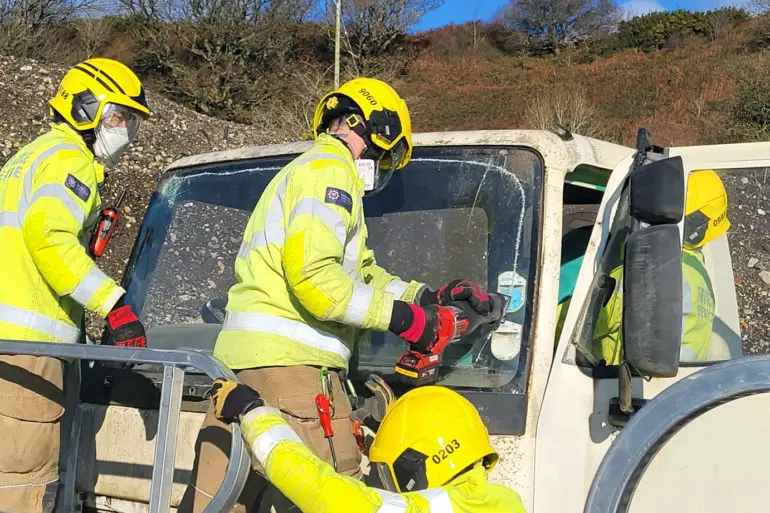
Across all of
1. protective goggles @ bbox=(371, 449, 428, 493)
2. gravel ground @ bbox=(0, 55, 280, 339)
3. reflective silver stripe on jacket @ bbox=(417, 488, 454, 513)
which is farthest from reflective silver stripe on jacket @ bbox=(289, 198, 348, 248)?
gravel ground @ bbox=(0, 55, 280, 339)

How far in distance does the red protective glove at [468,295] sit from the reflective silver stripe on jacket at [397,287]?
7.2 inches

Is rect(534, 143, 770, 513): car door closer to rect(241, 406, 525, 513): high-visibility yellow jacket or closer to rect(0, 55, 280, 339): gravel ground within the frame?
rect(241, 406, 525, 513): high-visibility yellow jacket

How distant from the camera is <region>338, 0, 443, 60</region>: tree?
101 feet

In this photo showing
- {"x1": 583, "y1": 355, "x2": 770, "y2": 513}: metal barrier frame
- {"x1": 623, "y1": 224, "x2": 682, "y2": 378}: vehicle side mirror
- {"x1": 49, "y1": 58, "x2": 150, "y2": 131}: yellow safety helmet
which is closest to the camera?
{"x1": 583, "y1": 355, "x2": 770, "y2": 513}: metal barrier frame

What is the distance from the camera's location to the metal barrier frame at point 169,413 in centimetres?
202

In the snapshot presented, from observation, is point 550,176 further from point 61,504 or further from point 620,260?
point 61,504

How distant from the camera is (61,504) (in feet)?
9.34

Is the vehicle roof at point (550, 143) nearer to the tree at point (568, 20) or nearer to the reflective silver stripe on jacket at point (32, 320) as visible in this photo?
the reflective silver stripe on jacket at point (32, 320)

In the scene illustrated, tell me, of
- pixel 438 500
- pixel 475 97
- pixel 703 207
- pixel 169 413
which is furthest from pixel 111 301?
pixel 475 97

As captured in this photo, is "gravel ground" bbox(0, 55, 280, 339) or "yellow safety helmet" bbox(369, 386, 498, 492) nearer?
"yellow safety helmet" bbox(369, 386, 498, 492)

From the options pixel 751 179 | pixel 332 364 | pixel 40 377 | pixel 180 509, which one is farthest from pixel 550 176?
pixel 40 377

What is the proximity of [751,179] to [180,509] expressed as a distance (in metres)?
1.95

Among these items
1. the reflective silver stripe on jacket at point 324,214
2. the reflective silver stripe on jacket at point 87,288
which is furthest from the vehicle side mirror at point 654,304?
the reflective silver stripe on jacket at point 87,288

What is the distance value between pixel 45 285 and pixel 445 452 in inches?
62.6
